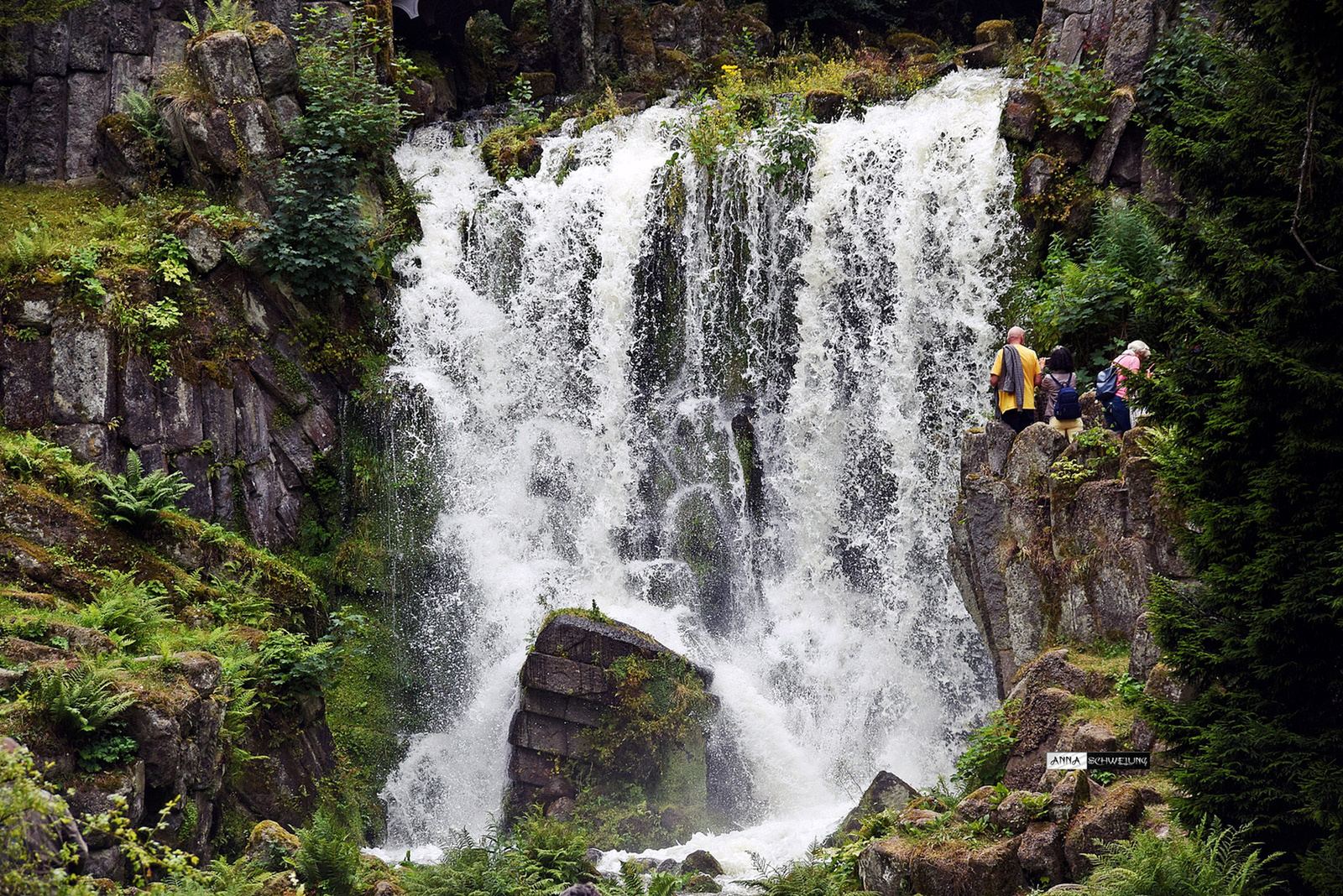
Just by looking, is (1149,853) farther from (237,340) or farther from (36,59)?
(36,59)

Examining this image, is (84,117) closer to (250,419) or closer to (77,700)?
(250,419)

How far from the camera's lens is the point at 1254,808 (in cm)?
643

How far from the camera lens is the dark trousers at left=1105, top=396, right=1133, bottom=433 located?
11359 millimetres

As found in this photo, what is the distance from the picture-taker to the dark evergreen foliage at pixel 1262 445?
626cm

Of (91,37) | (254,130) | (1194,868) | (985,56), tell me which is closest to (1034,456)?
(1194,868)

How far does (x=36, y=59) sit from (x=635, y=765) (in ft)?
54.3

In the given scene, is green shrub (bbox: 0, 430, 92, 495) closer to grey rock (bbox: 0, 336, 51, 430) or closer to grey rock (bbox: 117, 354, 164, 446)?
grey rock (bbox: 0, 336, 51, 430)

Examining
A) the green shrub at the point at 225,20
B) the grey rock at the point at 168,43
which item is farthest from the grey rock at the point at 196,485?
the grey rock at the point at 168,43

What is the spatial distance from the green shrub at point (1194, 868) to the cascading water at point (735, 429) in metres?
8.16

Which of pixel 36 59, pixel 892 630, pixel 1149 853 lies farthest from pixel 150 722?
pixel 36 59

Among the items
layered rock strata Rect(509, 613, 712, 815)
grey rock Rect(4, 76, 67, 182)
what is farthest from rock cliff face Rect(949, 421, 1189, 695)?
grey rock Rect(4, 76, 67, 182)

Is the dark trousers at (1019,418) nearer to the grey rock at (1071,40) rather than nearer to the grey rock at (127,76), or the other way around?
the grey rock at (1071,40)

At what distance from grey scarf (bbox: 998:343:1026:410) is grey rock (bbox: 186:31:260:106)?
12.7 meters

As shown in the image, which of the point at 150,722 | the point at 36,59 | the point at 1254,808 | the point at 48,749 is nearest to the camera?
the point at 1254,808
